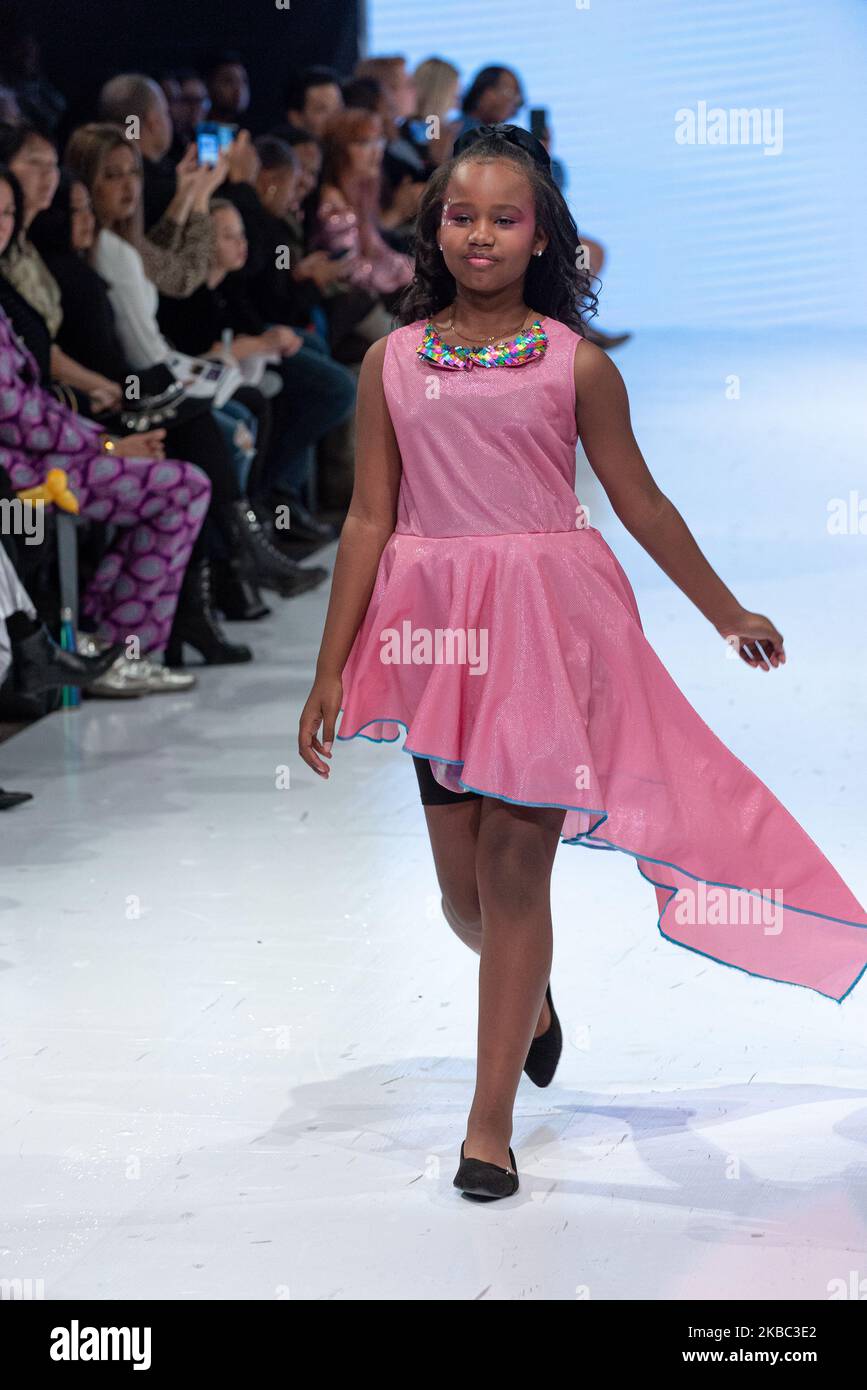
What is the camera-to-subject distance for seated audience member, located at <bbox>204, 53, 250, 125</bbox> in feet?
24.7

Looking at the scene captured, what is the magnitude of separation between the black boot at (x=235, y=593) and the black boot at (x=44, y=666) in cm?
137

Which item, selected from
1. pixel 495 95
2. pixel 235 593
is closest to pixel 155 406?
pixel 235 593

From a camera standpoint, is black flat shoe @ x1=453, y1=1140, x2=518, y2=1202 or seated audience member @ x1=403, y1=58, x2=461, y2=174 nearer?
black flat shoe @ x1=453, y1=1140, x2=518, y2=1202

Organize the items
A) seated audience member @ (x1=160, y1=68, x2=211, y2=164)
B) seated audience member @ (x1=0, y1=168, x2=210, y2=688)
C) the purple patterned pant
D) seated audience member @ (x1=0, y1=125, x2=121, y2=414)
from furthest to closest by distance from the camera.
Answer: seated audience member @ (x1=160, y1=68, x2=211, y2=164), the purple patterned pant, seated audience member @ (x1=0, y1=125, x2=121, y2=414), seated audience member @ (x1=0, y1=168, x2=210, y2=688)

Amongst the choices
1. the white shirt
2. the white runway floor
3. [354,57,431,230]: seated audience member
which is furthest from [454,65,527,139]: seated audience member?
the white runway floor

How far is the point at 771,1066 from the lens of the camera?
239 cm

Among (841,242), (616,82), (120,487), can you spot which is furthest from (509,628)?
(841,242)

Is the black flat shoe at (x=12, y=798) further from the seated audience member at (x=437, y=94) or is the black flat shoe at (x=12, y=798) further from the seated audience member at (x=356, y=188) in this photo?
the seated audience member at (x=437, y=94)

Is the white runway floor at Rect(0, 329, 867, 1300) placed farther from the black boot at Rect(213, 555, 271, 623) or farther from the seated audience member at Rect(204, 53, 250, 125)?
the seated audience member at Rect(204, 53, 250, 125)

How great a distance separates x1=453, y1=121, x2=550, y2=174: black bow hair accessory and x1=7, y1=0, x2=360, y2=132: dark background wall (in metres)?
5.66

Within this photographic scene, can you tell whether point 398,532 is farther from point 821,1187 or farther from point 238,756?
point 238,756

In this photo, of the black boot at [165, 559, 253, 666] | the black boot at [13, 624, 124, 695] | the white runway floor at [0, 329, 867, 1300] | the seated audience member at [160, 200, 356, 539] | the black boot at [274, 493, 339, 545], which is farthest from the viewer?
the black boot at [274, 493, 339, 545]

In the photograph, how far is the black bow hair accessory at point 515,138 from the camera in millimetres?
2082

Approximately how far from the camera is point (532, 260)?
212cm
